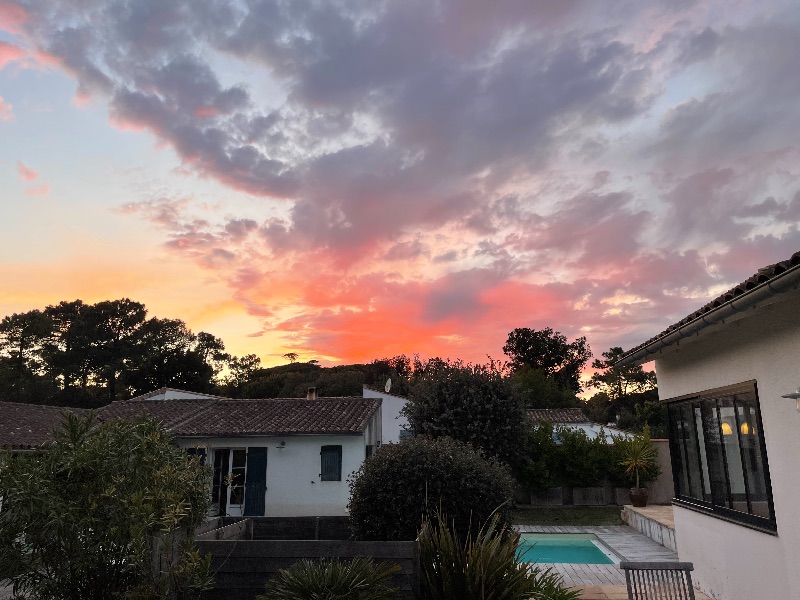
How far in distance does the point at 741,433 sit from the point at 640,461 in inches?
487

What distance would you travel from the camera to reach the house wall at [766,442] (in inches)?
203

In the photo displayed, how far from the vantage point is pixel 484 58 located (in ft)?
37.6

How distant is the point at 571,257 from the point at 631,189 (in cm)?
291

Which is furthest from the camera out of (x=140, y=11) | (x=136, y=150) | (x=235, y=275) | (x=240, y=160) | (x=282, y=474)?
(x=282, y=474)

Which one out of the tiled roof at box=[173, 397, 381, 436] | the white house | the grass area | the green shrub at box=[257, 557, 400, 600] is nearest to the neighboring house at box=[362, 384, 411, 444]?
the tiled roof at box=[173, 397, 381, 436]

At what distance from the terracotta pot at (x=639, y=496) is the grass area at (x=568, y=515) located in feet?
2.00

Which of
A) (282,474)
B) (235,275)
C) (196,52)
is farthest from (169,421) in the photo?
(196,52)

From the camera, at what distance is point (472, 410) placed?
1700 centimetres

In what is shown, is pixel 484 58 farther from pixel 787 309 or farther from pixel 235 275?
pixel 235 275

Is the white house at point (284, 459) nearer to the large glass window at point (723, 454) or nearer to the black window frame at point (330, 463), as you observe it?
the black window frame at point (330, 463)

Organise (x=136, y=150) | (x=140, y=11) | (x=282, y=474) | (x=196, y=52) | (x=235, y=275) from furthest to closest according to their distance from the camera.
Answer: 1. (x=282, y=474)
2. (x=235, y=275)
3. (x=136, y=150)
4. (x=196, y=52)
5. (x=140, y=11)

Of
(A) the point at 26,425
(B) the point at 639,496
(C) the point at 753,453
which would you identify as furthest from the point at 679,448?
(A) the point at 26,425

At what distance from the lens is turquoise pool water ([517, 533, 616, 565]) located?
11.7m

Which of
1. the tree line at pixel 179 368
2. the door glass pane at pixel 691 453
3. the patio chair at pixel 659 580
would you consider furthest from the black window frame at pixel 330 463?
the tree line at pixel 179 368
